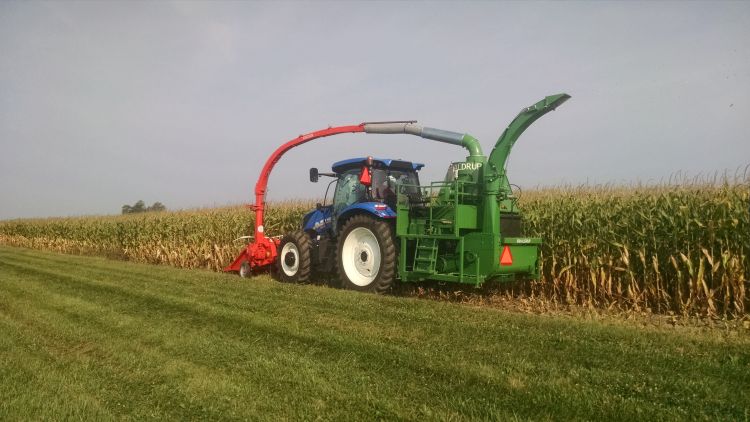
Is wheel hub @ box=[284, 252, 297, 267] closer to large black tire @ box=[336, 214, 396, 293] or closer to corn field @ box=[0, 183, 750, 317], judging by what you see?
large black tire @ box=[336, 214, 396, 293]

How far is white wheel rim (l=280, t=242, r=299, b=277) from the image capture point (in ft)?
35.1

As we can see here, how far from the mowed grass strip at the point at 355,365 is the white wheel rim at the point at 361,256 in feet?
6.10

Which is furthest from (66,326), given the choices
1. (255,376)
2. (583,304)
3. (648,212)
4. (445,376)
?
(648,212)

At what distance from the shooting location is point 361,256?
9430 millimetres

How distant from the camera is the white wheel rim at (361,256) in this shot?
362 inches

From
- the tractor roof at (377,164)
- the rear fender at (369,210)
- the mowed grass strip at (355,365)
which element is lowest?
the mowed grass strip at (355,365)

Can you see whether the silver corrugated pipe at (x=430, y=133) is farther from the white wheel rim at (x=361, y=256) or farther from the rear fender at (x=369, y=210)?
the white wheel rim at (x=361, y=256)

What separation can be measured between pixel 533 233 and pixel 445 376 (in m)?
5.63

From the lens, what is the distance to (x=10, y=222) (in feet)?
113

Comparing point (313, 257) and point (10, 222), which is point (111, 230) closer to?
point (313, 257)

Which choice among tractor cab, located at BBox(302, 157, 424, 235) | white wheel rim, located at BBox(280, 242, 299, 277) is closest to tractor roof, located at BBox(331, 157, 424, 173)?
tractor cab, located at BBox(302, 157, 424, 235)

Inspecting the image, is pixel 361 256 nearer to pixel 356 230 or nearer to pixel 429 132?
pixel 356 230

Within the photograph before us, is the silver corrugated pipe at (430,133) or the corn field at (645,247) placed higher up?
the silver corrugated pipe at (430,133)

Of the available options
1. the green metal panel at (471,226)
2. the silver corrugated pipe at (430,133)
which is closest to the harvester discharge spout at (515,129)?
the green metal panel at (471,226)
